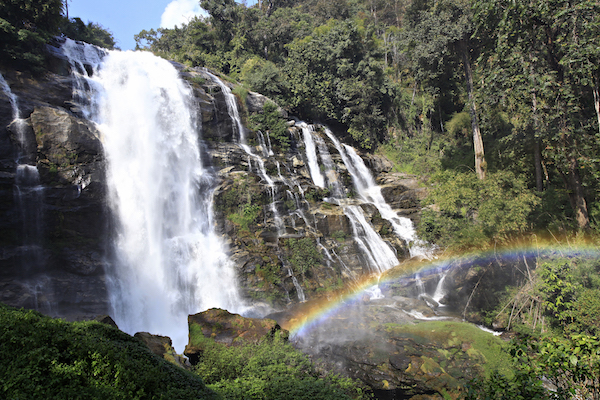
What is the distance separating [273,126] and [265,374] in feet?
60.7

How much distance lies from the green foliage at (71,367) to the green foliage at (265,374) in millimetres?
1152

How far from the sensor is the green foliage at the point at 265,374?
566cm

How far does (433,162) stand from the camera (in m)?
26.2

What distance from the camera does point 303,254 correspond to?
1584 cm

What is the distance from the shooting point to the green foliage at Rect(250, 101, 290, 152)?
22812 millimetres

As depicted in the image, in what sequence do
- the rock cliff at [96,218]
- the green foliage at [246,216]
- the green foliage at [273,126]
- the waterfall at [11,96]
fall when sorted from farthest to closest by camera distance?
1. the green foliage at [273,126]
2. the green foliage at [246,216]
3. the waterfall at [11,96]
4. the rock cliff at [96,218]

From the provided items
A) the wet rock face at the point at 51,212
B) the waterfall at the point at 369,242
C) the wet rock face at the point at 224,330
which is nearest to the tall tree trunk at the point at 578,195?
the waterfall at the point at 369,242

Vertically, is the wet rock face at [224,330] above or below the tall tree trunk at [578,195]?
below

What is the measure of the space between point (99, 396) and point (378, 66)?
101 feet

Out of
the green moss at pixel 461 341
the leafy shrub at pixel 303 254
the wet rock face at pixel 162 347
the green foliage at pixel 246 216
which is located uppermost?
the green foliage at pixel 246 216

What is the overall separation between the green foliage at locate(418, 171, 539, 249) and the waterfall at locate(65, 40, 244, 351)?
Answer: 31.9ft

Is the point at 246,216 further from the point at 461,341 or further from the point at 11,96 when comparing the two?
the point at 11,96

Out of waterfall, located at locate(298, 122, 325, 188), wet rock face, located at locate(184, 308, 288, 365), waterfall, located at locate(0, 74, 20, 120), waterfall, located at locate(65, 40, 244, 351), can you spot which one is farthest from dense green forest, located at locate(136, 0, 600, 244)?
waterfall, located at locate(0, 74, 20, 120)

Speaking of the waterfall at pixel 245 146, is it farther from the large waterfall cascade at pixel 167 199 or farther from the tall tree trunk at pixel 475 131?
the tall tree trunk at pixel 475 131
